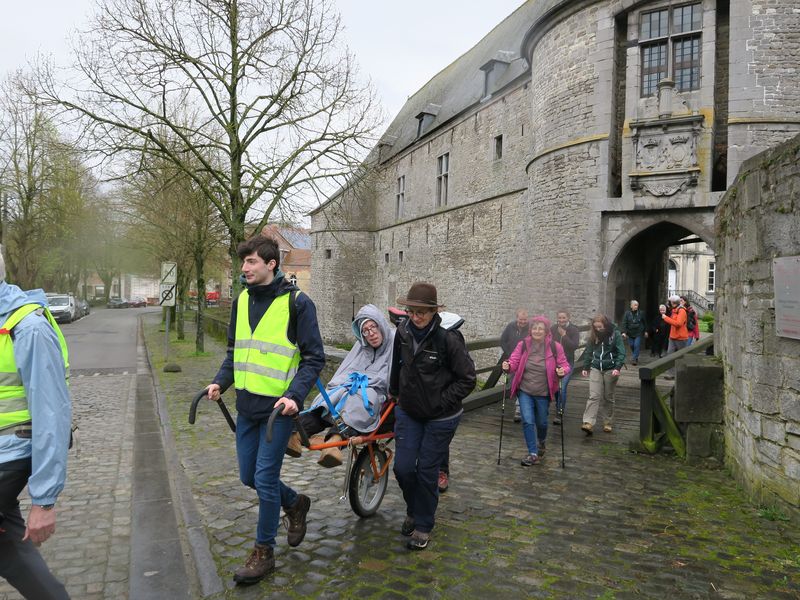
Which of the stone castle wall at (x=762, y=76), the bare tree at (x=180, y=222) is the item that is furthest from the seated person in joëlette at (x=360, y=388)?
the bare tree at (x=180, y=222)

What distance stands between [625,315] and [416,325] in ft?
36.2

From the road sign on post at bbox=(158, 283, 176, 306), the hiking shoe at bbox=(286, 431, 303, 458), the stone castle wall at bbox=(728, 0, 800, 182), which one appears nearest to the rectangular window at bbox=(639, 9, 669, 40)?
the stone castle wall at bbox=(728, 0, 800, 182)

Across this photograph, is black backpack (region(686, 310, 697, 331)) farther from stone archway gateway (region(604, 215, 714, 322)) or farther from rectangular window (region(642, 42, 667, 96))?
rectangular window (region(642, 42, 667, 96))

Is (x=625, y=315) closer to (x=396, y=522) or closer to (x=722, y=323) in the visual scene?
(x=722, y=323)

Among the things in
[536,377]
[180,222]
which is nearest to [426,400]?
[536,377]

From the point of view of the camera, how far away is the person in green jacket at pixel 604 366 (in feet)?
24.7

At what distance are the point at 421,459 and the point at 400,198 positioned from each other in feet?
90.8

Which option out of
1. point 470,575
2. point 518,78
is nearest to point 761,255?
point 470,575

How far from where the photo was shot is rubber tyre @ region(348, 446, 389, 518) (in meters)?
4.14

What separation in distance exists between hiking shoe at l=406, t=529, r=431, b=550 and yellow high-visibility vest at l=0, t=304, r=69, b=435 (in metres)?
2.36

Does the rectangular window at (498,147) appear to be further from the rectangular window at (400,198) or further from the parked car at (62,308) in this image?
the parked car at (62,308)

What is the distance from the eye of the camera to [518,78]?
1972cm

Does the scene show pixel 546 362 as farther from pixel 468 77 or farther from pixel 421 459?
pixel 468 77

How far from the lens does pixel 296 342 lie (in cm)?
338
